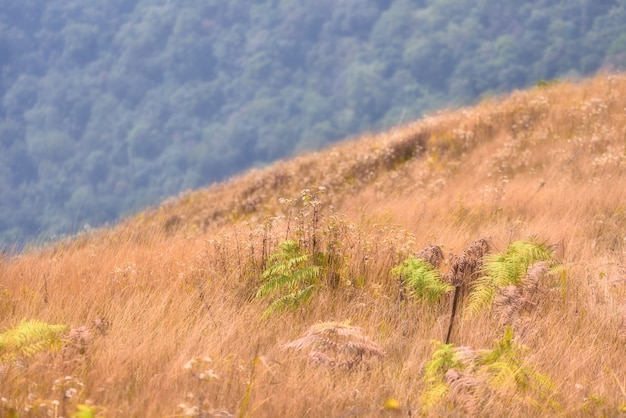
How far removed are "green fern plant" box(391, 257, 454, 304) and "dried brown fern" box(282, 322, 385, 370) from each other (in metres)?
0.94

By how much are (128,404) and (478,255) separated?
2601mm

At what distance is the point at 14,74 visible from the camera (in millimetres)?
93750

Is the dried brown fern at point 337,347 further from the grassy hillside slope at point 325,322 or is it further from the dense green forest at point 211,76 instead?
the dense green forest at point 211,76

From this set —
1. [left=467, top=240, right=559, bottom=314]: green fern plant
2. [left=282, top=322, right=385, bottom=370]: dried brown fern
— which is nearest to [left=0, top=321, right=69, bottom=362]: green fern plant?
[left=282, top=322, right=385, bottom=370]: dried brown fern

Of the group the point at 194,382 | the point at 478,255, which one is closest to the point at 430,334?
the point at 478,255

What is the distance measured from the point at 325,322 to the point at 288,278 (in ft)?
2.06

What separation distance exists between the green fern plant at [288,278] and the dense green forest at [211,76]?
73905 millimetres

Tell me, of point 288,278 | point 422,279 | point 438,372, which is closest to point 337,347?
point 438,372

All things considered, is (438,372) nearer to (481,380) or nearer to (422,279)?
(481,380)

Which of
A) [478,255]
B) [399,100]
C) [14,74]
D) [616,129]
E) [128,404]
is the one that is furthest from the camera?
[14,74]

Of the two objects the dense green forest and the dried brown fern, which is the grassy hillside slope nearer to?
the dried brown fern

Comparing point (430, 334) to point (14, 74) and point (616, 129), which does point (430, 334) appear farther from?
point (14, 74)

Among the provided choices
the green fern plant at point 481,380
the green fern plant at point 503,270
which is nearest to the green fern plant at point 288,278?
the green fern plant at point 503,270

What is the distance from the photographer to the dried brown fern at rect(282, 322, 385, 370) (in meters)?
3.22
